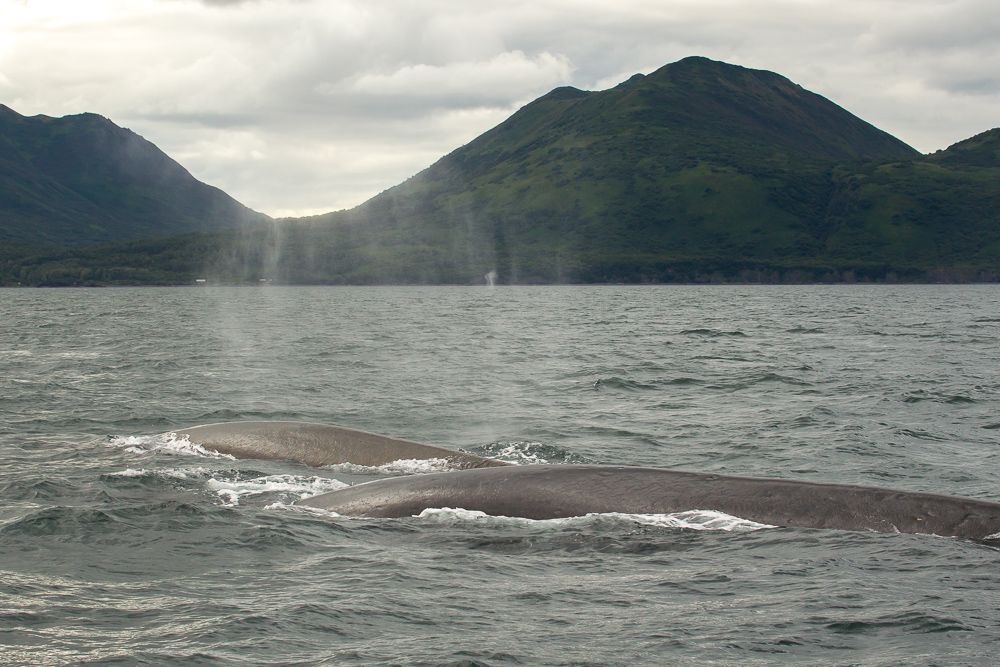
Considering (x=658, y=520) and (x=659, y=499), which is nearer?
(x=658, y=520)

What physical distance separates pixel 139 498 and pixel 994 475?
14.6 meters

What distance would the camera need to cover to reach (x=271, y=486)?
14305 millimetres

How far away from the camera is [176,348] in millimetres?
47062

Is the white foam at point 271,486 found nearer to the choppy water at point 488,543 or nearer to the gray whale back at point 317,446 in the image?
the choppy water at point 488,543

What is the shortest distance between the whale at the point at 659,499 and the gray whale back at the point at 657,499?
0.5 inches

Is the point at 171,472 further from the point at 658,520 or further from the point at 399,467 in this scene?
the point at 658,520

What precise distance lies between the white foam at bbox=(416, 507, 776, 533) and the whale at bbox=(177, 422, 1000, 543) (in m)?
0.09

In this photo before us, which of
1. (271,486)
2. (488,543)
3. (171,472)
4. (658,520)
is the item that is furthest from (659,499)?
(171,472)

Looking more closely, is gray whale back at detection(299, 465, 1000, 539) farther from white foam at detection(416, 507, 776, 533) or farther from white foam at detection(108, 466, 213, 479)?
white foam at detection(108, 466, 213, 479)

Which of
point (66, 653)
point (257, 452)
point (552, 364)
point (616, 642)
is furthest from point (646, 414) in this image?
point (66, 653)

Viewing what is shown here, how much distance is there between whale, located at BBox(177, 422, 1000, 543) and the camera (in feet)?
35.3

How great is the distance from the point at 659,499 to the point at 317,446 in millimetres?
6932

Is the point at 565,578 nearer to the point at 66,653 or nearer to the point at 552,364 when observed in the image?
the point at 66,653

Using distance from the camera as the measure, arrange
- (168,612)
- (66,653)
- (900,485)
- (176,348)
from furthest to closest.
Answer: (176,348), (900,485), (168,612), (66,653)
